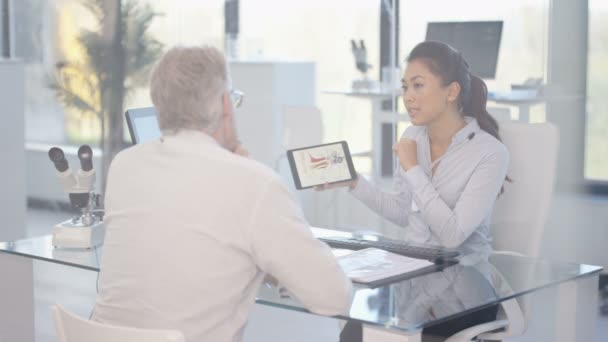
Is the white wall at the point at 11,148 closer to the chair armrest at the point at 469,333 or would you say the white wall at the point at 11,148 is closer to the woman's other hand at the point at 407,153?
the woman's other hand at the point at 407,153

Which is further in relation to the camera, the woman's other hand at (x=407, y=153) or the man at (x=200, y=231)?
the woman's other hand at (x=407, y=153)

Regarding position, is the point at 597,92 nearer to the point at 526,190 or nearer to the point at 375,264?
the point at 526,190

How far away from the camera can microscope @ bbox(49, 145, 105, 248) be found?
305 cm

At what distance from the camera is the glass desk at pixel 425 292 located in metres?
2.24

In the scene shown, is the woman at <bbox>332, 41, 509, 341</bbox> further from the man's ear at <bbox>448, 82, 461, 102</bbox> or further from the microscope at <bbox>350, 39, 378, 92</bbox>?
the microscope at <bbox>350, 39, 378, 92</bbox>

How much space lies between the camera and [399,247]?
2906 mm

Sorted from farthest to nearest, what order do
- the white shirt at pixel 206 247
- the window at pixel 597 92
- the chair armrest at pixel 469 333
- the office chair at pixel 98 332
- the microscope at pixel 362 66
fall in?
the microscope at pixel 362 66 → the window at pixel 597 92 → the chair armrest at pixel 469 333 → the white shirt at pixel 206 247 → the office chair at pixel 98 332

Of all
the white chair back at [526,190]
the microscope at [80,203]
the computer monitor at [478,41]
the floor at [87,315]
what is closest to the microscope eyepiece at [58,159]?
the microscope at [80,203]

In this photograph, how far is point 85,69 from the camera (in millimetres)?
7086

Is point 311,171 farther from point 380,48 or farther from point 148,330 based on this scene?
point 380,48

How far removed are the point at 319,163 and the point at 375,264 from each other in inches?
20.7

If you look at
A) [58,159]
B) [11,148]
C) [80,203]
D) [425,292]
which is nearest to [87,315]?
[11,148]

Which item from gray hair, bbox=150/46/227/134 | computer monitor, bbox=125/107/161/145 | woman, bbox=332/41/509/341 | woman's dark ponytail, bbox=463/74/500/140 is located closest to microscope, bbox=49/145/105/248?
computer monitor, bbox=125/107/161/145

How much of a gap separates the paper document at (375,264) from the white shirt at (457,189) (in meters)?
0.28
